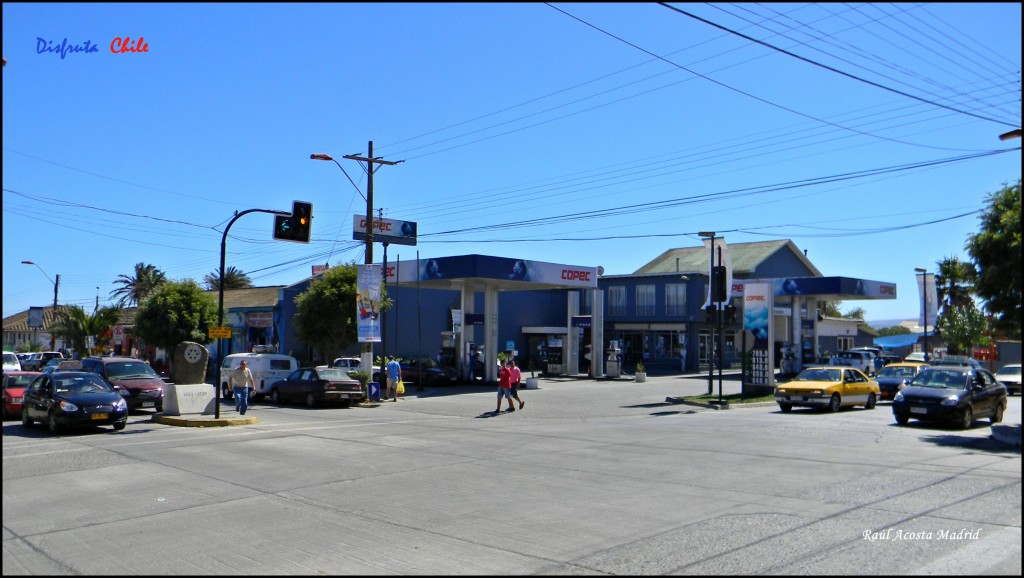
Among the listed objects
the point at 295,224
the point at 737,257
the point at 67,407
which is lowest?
the point at 67,407

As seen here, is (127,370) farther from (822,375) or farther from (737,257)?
(737,257)

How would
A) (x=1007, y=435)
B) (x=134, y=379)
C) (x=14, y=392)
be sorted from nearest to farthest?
(x=1007, y=435), (x=14, y=392), (x=134, y=379)

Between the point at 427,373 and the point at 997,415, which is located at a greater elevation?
the point at 427,373

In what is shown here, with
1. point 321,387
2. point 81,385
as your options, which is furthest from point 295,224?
point 321,387

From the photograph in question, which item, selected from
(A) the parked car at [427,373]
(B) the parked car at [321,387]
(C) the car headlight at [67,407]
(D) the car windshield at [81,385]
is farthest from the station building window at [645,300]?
(C) the car headlight at [67,407]

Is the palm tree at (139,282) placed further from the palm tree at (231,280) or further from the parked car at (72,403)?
the parked car at (72,403)

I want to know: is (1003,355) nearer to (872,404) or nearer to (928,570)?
(872,404)

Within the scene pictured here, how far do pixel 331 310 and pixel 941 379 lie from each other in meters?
25.6

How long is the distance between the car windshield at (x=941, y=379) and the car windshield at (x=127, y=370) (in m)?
23.0

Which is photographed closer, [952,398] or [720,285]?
[952,398]

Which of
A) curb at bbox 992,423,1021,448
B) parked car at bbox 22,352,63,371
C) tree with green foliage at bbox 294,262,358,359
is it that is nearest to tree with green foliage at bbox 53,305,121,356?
parked car at bbox 22,352,63,371

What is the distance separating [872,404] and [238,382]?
20108mm

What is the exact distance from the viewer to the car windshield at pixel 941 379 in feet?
65.3

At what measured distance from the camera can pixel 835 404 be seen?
2466 cm
